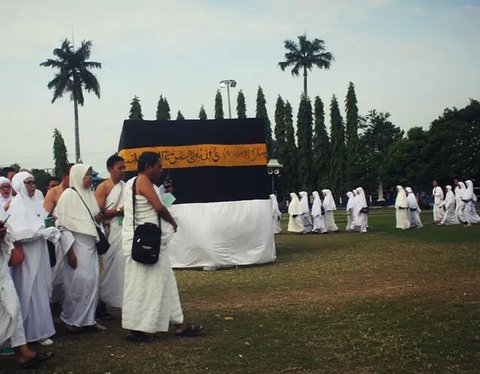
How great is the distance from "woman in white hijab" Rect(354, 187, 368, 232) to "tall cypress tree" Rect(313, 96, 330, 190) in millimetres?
33982

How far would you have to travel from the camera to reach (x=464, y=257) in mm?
11344

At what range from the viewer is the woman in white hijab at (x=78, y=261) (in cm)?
612

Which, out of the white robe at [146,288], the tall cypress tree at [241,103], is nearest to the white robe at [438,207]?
the white robe at [146,288]

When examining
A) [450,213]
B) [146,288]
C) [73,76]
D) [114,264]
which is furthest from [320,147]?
[146,288]

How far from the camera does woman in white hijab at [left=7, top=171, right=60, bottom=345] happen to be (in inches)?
205

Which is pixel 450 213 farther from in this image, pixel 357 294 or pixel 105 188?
pixel 105 188

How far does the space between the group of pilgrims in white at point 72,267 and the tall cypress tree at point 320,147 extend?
4945cm

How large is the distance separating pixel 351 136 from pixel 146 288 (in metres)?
51.4

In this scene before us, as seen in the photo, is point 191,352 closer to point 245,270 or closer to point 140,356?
point 140,356

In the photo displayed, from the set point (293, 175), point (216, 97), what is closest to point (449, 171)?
point (293, 175)

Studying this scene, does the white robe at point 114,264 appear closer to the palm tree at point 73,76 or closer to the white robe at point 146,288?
the white robe at point 146,288

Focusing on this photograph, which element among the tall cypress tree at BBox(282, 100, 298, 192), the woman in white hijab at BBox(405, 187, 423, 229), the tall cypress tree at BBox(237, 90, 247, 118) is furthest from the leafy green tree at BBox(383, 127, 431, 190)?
the woman in white hijab at BBox(405, 187, 423, 229)

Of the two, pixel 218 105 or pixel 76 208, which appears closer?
pixel 76 208

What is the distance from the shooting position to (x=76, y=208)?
6.19m
